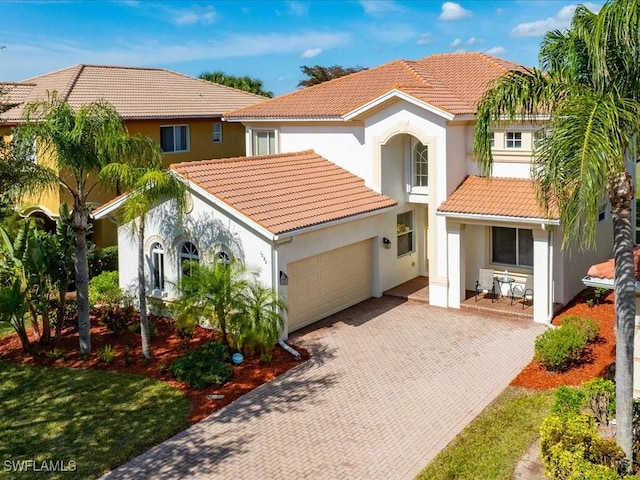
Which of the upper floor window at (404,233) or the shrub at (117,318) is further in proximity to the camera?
the upper floor window at (404,233)

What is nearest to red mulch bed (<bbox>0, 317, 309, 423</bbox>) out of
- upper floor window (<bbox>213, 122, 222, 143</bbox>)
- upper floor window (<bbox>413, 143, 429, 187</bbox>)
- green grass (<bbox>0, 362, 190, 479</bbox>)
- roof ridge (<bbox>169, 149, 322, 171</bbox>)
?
green grass (<bbox>0, 362, 190, 479</bbox>)

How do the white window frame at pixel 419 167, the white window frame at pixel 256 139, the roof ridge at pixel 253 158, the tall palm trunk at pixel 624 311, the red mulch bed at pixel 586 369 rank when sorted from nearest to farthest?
1. the tall palm trunk at pixel 624 311
2. the red mulch bed at pixel 586 369
3. the roof ridge at pixel 253 158
4. the white window frame at pixel 419 167
5. the white window frame at pixel 256 139

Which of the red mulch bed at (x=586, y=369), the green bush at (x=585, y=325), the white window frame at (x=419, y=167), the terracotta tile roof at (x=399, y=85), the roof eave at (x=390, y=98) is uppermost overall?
the terracotta tile roof at (x=399, y=85)

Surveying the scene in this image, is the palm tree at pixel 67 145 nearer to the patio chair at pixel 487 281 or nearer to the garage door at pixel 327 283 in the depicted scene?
the garage door at pixel 327 283

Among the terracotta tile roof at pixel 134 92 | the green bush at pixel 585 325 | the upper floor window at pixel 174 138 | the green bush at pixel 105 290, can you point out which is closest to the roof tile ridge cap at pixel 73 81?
the terracotta tile roof at pixel 134 92

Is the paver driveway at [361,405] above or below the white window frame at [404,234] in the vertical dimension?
below

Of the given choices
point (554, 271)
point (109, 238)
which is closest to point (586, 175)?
→ point (554, 271)

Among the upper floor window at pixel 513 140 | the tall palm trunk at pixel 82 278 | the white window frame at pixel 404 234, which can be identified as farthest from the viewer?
the white window frame at pixel 404 234

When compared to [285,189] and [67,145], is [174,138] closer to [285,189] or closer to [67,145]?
[285,189]
